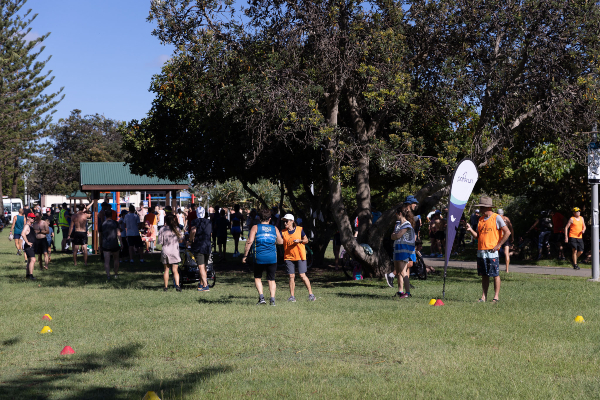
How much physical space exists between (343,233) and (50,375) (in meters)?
9.05

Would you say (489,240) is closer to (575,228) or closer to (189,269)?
(189,269)

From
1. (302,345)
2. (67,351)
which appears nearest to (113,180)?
(67,351)

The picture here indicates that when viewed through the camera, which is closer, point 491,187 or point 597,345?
point 597,345

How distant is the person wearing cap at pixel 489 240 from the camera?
1016 cm

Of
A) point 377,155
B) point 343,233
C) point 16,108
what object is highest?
point 16,108

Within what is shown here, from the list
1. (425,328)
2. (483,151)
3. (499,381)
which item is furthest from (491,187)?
(499,381)

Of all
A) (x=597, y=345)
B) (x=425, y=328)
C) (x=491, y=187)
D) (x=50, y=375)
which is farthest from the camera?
(x=491, y=187)

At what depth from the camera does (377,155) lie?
1295 cm

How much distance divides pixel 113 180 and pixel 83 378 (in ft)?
71.2

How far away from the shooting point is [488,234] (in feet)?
33.5

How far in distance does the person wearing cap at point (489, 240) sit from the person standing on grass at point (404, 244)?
1224 mm

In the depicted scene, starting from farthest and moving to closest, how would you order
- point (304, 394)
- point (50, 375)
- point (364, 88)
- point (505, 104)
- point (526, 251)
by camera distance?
point (526, 251), point (364, 88), point (505, 104), point (50, 375), point (304, 394)

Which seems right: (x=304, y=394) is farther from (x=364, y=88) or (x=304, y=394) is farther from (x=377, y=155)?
(x=364, y=88)

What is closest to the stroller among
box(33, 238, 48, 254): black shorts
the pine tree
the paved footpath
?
box(33, 238, 48, 254): black shorts
